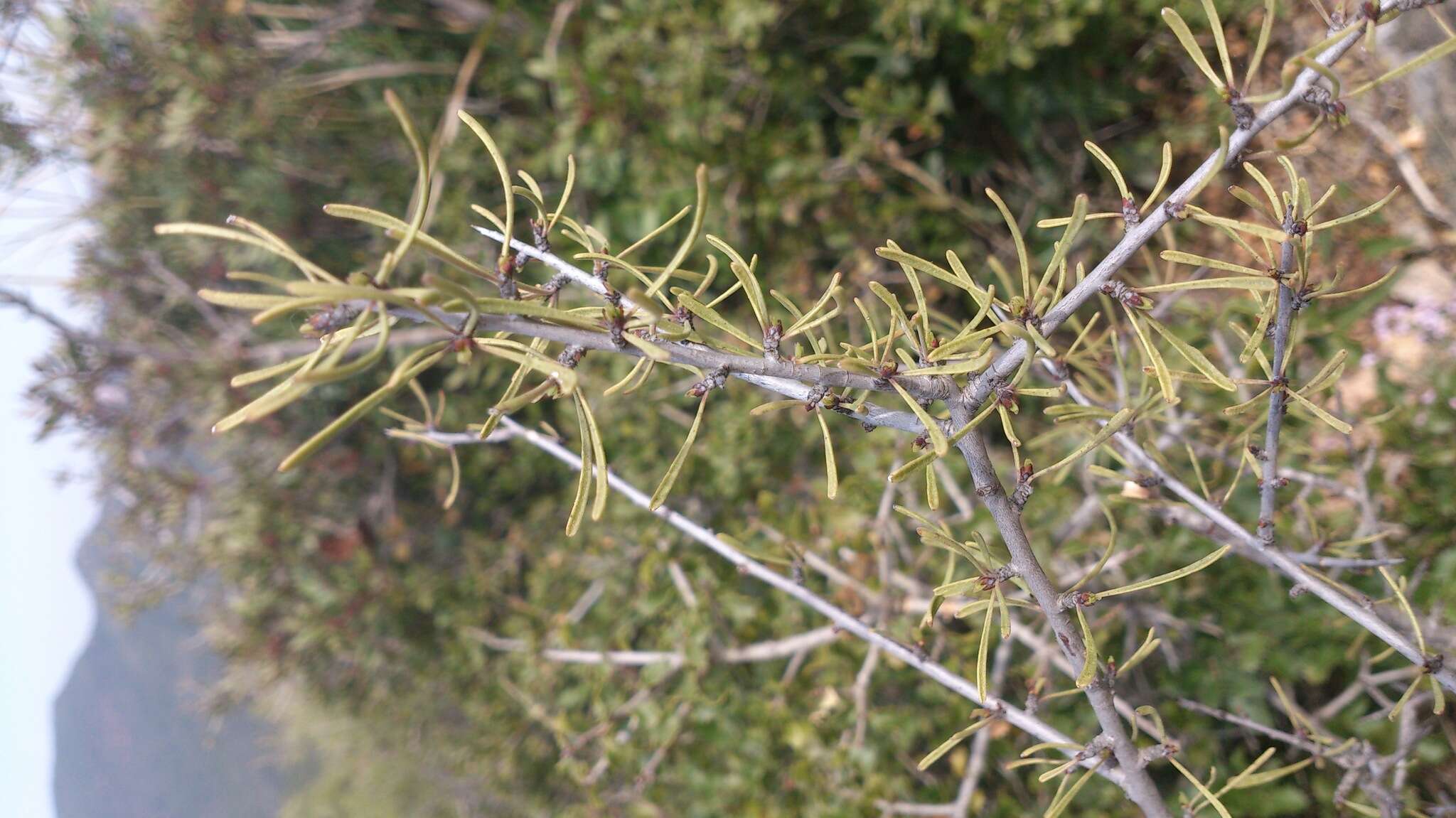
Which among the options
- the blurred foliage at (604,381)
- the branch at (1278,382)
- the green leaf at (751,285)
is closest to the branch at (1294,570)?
the branch at (1278,382)

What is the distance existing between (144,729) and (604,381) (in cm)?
126

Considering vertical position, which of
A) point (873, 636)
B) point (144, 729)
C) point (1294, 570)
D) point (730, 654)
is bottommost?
point (144, 729)

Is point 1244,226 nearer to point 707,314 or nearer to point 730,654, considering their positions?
point 707,314

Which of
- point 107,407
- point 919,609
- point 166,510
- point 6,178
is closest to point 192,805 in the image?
point 166,510

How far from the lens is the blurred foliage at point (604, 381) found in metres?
0.73

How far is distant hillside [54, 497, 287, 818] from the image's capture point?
4.41 ft

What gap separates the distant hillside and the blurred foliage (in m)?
0.33

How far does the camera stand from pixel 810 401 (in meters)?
0.24

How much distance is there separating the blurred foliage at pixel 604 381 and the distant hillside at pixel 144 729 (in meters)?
0.33

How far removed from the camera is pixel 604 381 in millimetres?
931

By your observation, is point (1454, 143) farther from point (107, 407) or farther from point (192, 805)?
point (192, 805)

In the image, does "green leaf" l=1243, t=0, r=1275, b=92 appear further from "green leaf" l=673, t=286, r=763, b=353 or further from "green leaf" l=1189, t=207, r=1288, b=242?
"green leaf" l=673, t=286, r=763, b=353

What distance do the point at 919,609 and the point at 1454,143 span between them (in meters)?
0.83

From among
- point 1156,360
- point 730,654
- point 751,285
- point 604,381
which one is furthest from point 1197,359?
point 604,381
